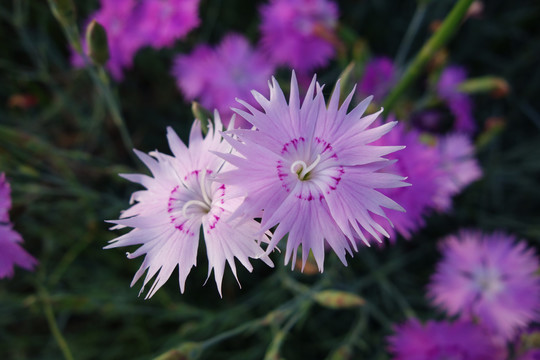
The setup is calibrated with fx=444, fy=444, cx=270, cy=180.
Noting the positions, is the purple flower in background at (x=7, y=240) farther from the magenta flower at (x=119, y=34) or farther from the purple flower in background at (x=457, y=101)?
the purple flower in background at (x=457, y=101)

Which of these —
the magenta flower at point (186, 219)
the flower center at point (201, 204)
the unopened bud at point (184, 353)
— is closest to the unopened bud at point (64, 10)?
the magenta flower at point (186, 219)

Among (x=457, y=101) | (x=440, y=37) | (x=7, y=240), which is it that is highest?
(x=457, y=101)

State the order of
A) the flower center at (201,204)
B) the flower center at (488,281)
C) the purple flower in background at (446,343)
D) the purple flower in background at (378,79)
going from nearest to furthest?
the flower center at (201,204)
the purple flower in background at (446,343)
the flower center at (488,281)
the purple flower in background at (378,79)

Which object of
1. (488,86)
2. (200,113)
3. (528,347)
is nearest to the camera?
(200,113)

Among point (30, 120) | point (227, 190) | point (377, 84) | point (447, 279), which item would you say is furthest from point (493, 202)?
point (30, 120)

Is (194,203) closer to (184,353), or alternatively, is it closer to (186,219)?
(186,219)

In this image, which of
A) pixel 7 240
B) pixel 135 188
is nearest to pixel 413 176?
pixel 7 240
